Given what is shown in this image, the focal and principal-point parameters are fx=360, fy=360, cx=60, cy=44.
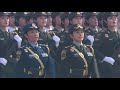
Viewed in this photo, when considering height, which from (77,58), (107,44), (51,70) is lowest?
(51,70)

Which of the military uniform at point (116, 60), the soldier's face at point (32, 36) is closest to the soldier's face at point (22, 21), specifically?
the soldier's face at point (32, 36)

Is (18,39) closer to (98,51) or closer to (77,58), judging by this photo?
(77,58)

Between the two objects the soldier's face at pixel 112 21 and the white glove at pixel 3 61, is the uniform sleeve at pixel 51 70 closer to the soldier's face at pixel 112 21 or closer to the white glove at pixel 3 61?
the white glove at pixel 3 61

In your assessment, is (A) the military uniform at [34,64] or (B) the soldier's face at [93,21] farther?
(B) the soldier's face at [93,21]

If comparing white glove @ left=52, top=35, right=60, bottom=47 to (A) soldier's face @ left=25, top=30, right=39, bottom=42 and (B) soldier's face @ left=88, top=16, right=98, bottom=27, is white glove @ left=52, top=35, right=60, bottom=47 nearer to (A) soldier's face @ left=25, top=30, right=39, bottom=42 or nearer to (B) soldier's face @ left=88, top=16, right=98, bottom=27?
(A) soldier's face @ left=25, top=30, right=39, bottom=42

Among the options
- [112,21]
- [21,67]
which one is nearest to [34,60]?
[21,67]

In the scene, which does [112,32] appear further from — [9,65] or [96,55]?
[9,65]

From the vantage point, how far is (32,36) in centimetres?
368

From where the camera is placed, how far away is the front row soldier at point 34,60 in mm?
3639

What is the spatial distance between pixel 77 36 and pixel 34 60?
1.66 feet

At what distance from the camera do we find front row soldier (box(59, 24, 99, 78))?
144 inches

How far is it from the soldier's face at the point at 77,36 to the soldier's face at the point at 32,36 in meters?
0.36

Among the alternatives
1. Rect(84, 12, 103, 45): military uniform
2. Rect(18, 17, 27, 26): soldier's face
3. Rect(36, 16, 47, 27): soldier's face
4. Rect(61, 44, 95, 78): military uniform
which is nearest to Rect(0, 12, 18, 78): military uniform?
Rect(18, 17, 27, 26): soldier's face
